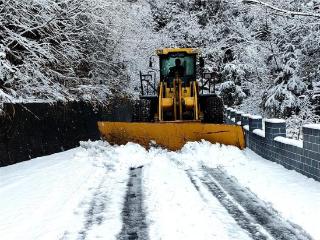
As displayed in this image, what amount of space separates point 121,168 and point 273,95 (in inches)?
608

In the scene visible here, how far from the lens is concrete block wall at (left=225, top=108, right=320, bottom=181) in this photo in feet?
27.2

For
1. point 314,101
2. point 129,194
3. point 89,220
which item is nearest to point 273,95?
point 314,101

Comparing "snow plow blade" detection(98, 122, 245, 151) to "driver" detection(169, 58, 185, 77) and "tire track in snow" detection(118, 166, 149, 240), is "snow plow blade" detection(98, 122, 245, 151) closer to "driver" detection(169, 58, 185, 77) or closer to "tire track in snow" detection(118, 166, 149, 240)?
"driver" detection(169, 58, 185, 77)

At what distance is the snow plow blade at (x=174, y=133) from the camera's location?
38.7 ft

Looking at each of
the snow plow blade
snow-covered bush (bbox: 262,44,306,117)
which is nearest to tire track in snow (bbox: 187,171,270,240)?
the snow plow blade

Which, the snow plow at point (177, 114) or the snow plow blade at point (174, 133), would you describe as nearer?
the snow plow blade at point (174, 133)

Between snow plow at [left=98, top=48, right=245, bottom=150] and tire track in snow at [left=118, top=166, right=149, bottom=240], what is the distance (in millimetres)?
3875

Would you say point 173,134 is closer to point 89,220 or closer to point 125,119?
point 89,220

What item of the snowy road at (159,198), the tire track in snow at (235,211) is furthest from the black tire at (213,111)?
the tire track in snow at (235,211)

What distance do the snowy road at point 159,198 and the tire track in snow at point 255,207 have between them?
12 mm

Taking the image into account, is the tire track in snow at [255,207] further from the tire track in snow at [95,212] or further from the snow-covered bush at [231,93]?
the snow-covered bush at [231,93]

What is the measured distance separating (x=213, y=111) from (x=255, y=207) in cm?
888

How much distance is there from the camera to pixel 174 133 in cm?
1208

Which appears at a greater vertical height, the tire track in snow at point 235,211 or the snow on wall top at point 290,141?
the snow on wall top at point 290,141
